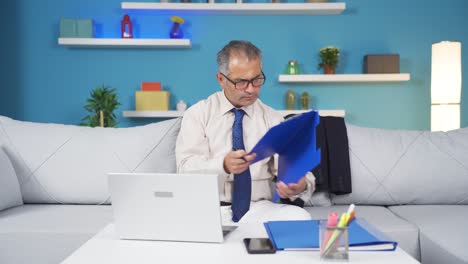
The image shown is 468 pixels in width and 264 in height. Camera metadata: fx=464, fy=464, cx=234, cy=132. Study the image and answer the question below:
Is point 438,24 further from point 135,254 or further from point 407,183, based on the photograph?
point 135,254

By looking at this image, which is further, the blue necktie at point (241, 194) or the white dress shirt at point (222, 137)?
the white dress shirt at point (222, 137)

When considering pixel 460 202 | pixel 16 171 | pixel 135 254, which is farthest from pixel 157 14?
pixel 135 254

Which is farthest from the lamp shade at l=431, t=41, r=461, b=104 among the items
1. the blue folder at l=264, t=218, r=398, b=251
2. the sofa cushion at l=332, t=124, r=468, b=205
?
the blue folder at l=264, t=218, r=398, b=251

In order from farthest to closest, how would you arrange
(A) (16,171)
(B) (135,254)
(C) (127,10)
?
1. (C) (127,10)
2. (A) (16,171)
3. (B) (135,254)

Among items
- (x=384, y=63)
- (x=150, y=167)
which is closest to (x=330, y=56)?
(x=384, y=63)

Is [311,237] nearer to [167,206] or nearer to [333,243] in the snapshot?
[333,243]

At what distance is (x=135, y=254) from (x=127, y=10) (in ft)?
9.75

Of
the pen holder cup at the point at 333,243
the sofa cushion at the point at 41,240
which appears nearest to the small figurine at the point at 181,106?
the sofa cushion at the point at 41,240

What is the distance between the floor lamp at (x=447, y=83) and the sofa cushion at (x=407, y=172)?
1131 mm

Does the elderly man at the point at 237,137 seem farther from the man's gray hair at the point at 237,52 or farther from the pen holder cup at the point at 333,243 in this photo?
the pen holder cup at the point at 333,243

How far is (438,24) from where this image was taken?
3.77 m

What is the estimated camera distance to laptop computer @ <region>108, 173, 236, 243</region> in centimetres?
109

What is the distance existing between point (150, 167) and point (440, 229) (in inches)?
51.9

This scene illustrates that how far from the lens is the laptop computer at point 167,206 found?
109cm
